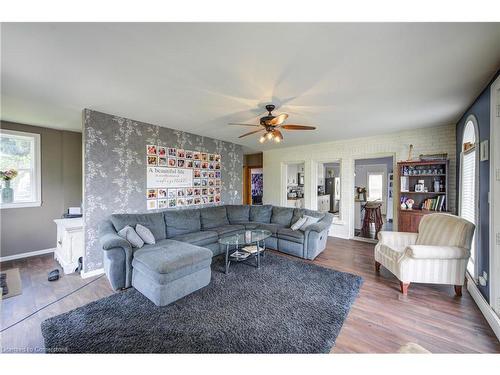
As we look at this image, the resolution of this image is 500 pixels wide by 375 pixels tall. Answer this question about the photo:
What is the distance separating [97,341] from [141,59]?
2386 millimetres

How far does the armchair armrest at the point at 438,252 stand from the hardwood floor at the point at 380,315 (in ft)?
1.60

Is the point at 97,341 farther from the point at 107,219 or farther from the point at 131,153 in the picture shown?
the point at 131,153

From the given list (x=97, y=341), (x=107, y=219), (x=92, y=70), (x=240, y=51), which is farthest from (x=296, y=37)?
(x=107, y=219)

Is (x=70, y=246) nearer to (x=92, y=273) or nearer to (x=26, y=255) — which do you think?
(x=92, y=273)

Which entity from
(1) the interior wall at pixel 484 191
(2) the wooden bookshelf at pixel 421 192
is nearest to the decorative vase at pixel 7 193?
(1) the interior wall at pixel 484 191

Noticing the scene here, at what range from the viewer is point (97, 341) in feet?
5.43

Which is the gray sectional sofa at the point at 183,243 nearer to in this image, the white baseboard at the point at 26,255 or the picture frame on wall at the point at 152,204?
the picture frame on wall at the point at 152,204

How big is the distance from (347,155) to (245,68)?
3.89m

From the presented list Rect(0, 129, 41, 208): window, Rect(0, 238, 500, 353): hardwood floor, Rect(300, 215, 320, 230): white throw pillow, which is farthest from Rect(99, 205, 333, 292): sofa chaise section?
Rect(0, 129, 41, 208): window

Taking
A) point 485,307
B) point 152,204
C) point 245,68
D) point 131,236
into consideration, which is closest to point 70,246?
point 131,236

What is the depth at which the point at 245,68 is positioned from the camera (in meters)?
1.83

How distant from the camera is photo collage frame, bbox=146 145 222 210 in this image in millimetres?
3758

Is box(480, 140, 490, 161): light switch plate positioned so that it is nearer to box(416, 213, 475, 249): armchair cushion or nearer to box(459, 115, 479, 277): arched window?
box(459, 115, 479, 277): arched window
